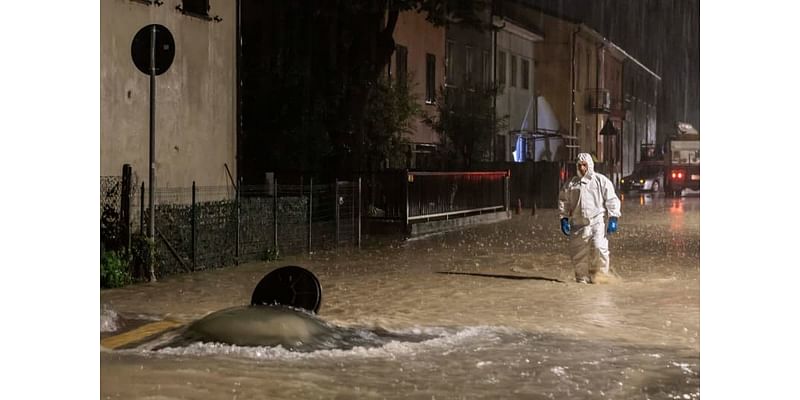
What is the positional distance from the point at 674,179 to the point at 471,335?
35.1 m

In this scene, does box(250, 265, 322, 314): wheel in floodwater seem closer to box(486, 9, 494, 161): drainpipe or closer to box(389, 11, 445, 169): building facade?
box(389, 11, 445, 169): building facade

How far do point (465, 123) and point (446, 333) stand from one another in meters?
→ 22.1

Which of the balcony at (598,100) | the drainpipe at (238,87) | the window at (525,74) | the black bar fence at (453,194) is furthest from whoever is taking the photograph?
the balcony at (598,100)

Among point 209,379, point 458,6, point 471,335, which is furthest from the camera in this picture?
point 458,6

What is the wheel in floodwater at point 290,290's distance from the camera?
947 cm

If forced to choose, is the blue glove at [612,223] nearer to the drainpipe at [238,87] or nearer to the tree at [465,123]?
the drainpipe at [238,87]

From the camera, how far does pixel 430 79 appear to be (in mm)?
31656

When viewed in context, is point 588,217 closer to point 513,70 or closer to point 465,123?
point 465,123

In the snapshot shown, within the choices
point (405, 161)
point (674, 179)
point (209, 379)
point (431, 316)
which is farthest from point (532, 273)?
point (674, 179)

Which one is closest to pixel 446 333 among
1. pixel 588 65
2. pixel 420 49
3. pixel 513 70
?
pixel 420 49

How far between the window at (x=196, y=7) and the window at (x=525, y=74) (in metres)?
23.0

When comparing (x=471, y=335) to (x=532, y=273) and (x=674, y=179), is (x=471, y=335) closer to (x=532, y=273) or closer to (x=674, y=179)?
(x=532, y=273)

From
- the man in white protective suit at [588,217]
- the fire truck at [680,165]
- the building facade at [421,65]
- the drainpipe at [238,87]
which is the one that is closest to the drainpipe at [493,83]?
the building facade at [421,65]

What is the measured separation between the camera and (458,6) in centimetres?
2750
